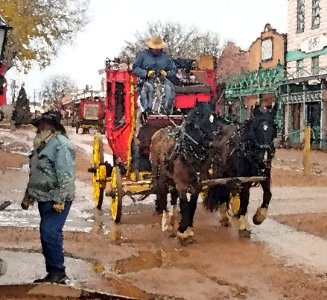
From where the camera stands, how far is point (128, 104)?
12508 mm

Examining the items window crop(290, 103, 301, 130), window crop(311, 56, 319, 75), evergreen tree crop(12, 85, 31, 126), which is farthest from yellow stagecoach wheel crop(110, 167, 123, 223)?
evergreen tree crop(12, 85, 31, 126)

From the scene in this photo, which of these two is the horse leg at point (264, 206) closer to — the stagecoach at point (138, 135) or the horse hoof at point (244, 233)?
the stagecoach at point (138, 135)

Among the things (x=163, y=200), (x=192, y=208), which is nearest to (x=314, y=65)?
(x=163, y=200)

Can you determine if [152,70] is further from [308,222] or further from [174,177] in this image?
[308,222]

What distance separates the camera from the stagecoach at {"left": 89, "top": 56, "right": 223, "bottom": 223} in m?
12.0

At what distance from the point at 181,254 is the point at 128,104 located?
3865mm

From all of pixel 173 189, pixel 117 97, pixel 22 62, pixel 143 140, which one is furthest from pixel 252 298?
pixel 22 62

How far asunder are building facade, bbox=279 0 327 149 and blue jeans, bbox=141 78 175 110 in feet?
75.9

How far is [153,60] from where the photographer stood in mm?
12156

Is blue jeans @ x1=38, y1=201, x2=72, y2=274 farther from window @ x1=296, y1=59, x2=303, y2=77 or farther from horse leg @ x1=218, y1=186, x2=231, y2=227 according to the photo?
window @ x1=296, y1=59, x2=303, y2=77

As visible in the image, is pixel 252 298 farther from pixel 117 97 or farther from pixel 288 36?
pixel 288 36

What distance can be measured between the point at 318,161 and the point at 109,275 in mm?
20883

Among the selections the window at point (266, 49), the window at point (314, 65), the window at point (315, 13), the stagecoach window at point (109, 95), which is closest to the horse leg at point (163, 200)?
the stagecoach window at point (109, 95)

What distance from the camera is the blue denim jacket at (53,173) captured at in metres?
7.21
